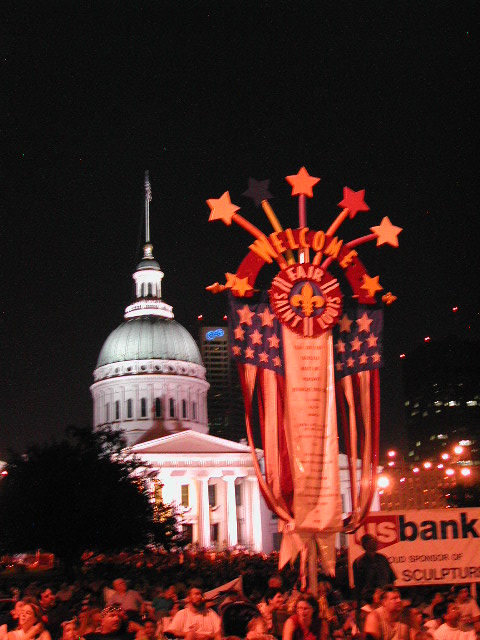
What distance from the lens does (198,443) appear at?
323 feet

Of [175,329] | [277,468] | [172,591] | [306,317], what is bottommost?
[172,591]

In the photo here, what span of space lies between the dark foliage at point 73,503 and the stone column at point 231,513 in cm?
3381

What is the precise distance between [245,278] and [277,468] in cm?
410

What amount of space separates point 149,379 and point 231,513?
19190 millimetres

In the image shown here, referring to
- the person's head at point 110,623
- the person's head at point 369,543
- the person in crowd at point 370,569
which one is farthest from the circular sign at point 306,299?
the person's head at point 110,623

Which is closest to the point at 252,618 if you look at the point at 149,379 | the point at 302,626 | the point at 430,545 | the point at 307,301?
the point at 302,626

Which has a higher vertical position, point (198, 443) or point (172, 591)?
point (198, 443)

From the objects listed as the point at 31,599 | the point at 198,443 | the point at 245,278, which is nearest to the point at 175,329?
the point at 198,443

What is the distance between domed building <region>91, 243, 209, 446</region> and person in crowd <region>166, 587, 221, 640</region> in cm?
9395

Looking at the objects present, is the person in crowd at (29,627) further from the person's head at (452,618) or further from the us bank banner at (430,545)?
the us bank banner at (430,545)

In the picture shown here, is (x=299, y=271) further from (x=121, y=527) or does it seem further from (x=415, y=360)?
(x=415, y=360)

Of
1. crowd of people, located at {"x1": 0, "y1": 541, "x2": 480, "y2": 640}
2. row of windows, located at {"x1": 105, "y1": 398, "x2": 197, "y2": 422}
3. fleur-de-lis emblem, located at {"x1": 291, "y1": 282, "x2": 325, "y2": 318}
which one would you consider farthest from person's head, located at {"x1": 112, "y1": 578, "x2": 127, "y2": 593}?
row of windows, located at {"x1": 105, "y1": 398, "x2": 197, "y2": 422}

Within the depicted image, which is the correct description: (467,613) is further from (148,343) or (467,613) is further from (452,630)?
(148,343)

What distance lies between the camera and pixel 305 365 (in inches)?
891
